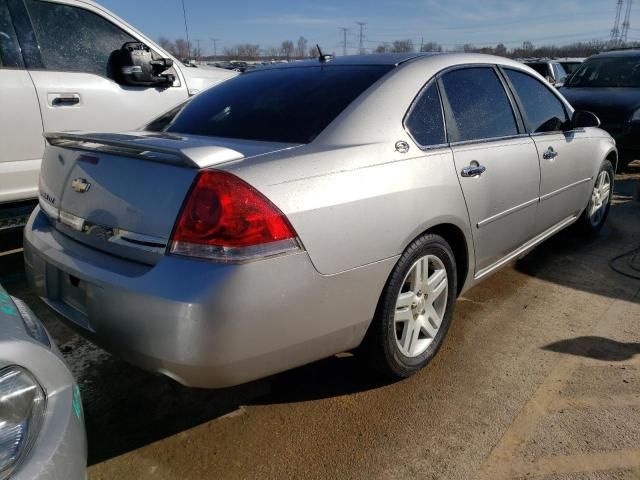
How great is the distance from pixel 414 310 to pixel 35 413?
1.70 metres

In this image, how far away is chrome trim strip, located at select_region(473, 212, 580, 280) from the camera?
3.08 meters

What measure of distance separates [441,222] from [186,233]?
1.23 m

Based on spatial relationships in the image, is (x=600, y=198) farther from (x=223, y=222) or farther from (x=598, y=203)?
(x=223, y=222)

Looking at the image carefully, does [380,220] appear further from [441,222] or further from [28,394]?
[28,394]

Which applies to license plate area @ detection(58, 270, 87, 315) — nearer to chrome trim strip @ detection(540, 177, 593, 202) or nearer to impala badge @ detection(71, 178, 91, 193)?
impala badge @ detection(71, 178, 91, 193)

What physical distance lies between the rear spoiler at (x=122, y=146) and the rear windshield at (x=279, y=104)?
1.60 ft

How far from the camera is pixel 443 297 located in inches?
108

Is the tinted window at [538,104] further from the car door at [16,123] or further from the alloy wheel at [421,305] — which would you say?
the car door at [16,123]

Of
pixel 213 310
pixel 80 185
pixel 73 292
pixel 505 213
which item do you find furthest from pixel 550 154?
pixel 73 292

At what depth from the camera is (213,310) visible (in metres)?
1.74

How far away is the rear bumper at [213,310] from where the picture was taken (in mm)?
1754

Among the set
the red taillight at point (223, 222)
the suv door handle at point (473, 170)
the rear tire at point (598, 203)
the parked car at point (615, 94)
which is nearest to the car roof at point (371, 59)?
the suv door handle at point (473, 170)

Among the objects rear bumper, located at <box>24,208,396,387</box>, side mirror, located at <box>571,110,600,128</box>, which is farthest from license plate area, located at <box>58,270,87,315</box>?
A: side mirror, located at <box>571,110,600,128</box>

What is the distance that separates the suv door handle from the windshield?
668cm
